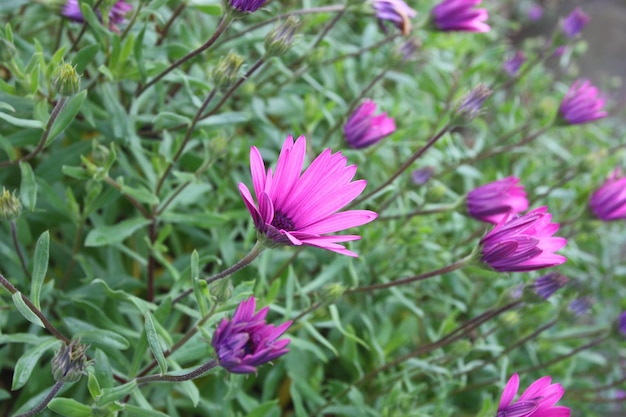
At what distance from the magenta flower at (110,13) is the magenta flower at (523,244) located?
2.14 feet

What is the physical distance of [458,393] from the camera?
4.28ft

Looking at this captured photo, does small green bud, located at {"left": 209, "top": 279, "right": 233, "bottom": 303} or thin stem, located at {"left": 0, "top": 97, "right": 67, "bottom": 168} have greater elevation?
thin stem, located at {"left": 0, "top": 97, "right": 67, "bottom": 168}

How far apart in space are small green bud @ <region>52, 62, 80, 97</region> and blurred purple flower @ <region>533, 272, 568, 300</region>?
0.69 m

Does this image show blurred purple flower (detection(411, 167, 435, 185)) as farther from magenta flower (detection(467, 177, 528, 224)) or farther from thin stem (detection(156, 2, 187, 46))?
thin stem (detection(156, 2, 187, 46))

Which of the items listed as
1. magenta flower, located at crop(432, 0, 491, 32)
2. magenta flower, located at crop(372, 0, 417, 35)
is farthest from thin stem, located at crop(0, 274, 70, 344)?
magenta flower, located at crop(432, 0, 491, 32)

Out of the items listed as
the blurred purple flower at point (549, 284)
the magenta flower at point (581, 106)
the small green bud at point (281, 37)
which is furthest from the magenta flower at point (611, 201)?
the small green bud at point (281, 37)

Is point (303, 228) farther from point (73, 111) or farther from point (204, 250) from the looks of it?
point (204, 250)

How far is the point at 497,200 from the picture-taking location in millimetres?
991

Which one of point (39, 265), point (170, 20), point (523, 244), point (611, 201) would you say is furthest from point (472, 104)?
point (39, 265)

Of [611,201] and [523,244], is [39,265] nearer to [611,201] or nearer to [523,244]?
[523,244]

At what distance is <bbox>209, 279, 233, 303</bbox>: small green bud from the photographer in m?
0.71

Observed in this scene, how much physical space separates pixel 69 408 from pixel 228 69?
449 mm

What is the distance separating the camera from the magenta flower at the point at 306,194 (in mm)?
624

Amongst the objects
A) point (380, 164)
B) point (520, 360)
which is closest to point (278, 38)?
point (380, 164)
